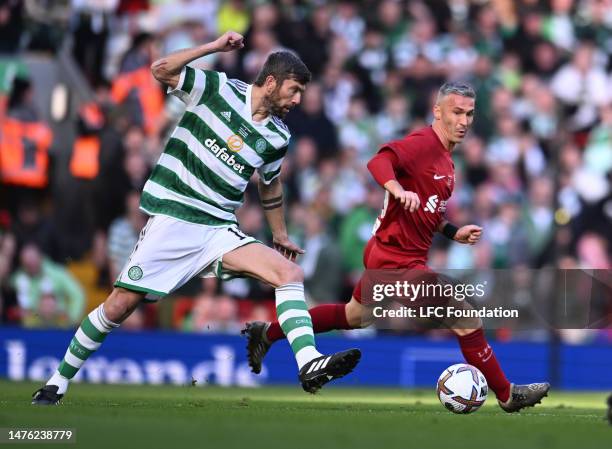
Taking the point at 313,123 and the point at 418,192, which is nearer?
the point at 418,192

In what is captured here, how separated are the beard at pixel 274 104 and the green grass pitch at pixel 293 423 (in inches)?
78.4

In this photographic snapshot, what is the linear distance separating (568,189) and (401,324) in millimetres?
6381

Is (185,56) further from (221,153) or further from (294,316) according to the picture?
(294,316)

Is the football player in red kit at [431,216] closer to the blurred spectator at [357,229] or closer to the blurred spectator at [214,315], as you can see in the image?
the blurred spectator at [214,315]

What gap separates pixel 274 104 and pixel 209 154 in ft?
1.80

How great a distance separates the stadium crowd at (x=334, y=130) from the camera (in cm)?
1547

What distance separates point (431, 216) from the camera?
9.59m

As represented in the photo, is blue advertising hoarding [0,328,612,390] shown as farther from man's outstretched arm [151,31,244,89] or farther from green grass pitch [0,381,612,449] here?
man's outstretched arm [151,31,244,89]

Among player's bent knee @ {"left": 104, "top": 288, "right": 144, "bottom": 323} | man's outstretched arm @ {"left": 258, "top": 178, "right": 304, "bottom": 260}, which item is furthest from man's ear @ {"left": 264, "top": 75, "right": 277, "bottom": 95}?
player's bent knee @ {"left": 104, "top": 288, "right": 144, "bottom": 323}

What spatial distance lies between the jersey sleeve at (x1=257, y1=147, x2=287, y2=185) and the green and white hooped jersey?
0.52 feet

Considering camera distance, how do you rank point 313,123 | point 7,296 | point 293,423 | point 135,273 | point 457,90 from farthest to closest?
point 313,123
point 7,296
point 457,90
point 135,273
point 293,423

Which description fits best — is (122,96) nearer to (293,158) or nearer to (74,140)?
(74,140)

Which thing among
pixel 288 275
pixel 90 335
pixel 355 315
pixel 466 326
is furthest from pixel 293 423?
pixel 355 315

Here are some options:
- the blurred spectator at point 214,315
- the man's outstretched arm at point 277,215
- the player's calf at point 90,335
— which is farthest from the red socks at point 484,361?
→ the blurred spectator at point 214,315
